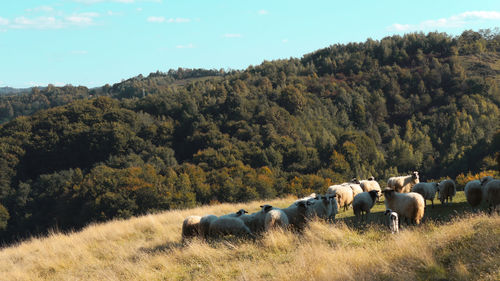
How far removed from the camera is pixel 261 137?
241 feet

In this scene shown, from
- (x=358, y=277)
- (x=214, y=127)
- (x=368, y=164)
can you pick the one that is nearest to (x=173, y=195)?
(x=214, y=127)

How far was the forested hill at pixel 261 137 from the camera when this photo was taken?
5400cm

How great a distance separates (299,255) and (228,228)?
408 cm

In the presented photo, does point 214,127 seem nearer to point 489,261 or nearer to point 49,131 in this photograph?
point 49,131

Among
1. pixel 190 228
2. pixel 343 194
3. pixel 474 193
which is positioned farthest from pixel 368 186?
Answer: pixel 190 228

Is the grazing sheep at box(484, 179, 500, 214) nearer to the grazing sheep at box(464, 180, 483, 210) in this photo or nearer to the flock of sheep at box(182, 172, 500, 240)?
the flock of sheep at box(182, 172, 500, 240)

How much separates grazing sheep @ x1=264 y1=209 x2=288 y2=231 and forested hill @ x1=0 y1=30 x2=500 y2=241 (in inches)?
1420

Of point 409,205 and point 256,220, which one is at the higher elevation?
point 409,205

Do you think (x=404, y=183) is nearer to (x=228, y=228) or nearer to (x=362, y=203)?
(x=362, y=203)

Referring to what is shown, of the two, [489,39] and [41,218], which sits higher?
[489,39]

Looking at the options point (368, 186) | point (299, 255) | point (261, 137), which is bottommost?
point (261, 137)

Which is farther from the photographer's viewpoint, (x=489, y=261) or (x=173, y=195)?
(x=173, y=195)

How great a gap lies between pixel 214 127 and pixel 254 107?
10722 mm

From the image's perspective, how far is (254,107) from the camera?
3280 inches
